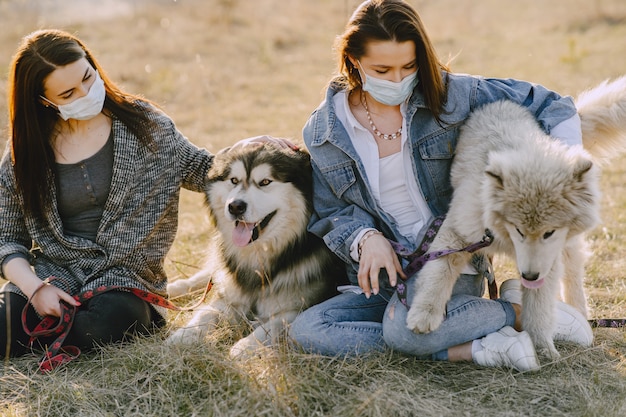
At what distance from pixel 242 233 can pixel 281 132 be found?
4304 mm

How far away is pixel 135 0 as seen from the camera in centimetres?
1797

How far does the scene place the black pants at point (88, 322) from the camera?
288 cm

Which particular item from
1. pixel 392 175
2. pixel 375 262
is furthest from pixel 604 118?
pixel 375 262

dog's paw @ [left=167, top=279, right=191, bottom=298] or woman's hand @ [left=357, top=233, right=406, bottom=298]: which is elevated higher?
woman's hand @ [left=357, top=233, right=406, bottom=298]

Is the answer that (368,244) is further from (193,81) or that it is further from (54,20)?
(54,20)

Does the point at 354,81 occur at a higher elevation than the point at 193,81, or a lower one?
higher

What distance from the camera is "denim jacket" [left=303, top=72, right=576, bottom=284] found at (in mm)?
2799

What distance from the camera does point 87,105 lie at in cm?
292

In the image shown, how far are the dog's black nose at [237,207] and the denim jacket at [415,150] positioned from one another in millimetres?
353

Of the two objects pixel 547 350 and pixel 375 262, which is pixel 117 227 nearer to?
pixel 375 262

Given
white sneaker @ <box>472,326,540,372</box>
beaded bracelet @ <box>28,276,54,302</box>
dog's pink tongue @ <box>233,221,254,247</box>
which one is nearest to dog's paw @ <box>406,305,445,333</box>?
white sneaker @ <box>472,326,540,372</box>

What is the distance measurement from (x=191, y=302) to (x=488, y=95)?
2026mm

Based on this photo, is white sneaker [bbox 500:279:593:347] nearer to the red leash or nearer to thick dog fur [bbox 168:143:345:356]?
thick dog fur [bbox 168:143:345:356]

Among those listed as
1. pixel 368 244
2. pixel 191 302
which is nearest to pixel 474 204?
pixel 368 244
